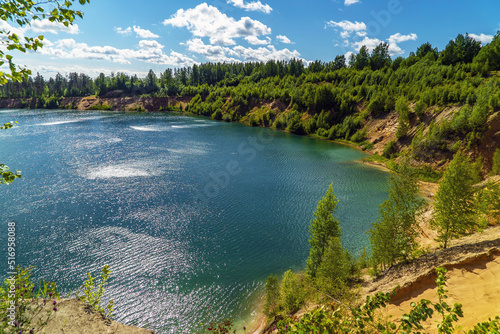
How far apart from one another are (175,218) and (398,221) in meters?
30.4

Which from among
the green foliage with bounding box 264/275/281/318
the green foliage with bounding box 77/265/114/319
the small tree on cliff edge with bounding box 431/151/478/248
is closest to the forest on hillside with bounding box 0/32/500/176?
the green foliage with bounding box 77/265/114/319

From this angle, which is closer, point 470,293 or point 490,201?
point 470,293

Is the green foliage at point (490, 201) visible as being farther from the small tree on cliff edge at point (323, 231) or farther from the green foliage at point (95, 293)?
the green foliage at point (95, 293)

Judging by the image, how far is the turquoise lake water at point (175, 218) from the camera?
26.0 m

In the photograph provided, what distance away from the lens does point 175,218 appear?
130ft

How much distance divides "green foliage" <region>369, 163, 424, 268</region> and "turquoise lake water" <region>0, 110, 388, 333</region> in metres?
10.3

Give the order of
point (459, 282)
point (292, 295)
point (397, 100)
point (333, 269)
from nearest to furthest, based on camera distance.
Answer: point (459, 282) < point (333, 269) < point (292, 295) < point (397, 100)

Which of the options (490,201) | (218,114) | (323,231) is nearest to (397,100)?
(490,201)

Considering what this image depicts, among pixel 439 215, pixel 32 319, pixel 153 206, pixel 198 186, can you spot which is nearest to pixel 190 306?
pixel 32 319

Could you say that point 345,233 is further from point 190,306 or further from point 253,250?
point 190,306

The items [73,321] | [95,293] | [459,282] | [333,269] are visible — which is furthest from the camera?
[333,269]

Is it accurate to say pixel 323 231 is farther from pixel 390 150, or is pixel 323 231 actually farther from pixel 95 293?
A: pixel 390 150

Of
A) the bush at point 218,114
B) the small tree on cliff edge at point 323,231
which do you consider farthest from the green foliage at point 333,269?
the bush at point 218,114

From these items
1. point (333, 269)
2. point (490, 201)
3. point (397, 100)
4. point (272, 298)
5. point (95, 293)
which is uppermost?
point (397, 100)
